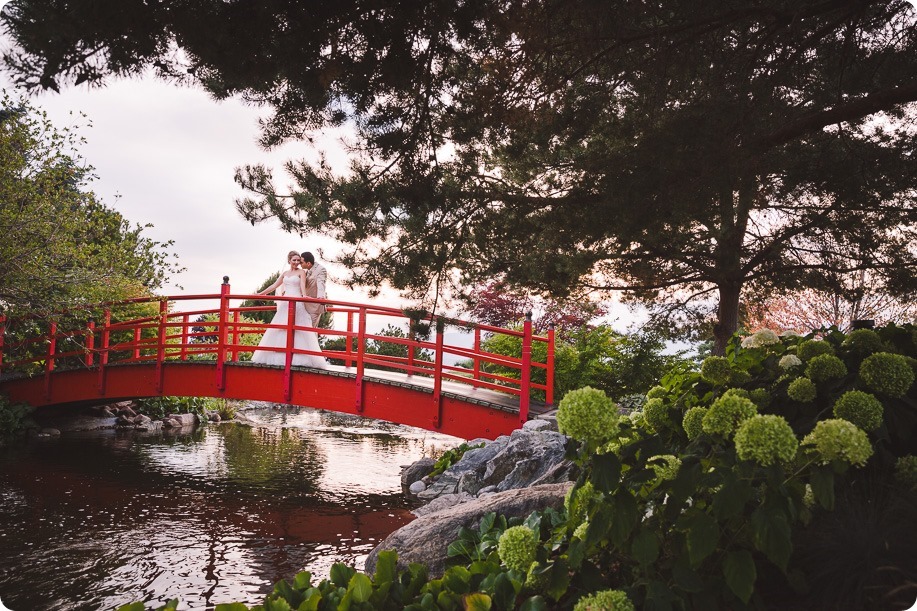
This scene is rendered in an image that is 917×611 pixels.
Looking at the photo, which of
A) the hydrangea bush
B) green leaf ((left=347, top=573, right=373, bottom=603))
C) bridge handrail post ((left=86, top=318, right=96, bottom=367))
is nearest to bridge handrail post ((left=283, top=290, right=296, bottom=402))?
bridge handrail post ((left=86, top=318, right=96, bottom=367))

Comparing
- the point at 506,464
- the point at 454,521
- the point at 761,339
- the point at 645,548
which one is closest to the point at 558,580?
the point at 645,548

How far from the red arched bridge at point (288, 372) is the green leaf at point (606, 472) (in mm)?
3473

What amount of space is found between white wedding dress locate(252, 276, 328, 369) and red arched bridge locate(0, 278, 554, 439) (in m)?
0.27

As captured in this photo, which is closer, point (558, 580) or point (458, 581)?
point (558, 580)

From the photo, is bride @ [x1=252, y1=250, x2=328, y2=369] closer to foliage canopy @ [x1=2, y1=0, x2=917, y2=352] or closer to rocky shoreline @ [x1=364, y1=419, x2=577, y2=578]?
rocky shoreline @ [x1=364, y1=419, x2=577, y2=578]

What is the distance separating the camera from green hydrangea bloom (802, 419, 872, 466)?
216 cm

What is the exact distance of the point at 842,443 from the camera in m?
2.16

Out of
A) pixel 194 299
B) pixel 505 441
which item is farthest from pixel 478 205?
pixel 194 299

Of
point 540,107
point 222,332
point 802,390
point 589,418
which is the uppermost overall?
point 540,107

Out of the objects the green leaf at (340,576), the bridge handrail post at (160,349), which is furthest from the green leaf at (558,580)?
the bridge handrail post at (160,349)

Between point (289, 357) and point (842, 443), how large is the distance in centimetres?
921

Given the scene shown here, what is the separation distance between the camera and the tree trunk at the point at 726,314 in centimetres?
932

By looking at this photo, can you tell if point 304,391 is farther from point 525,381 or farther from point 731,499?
point 731,499

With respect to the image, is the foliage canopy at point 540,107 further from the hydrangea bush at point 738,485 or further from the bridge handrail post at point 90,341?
the bridge handrail post at point 90,341
